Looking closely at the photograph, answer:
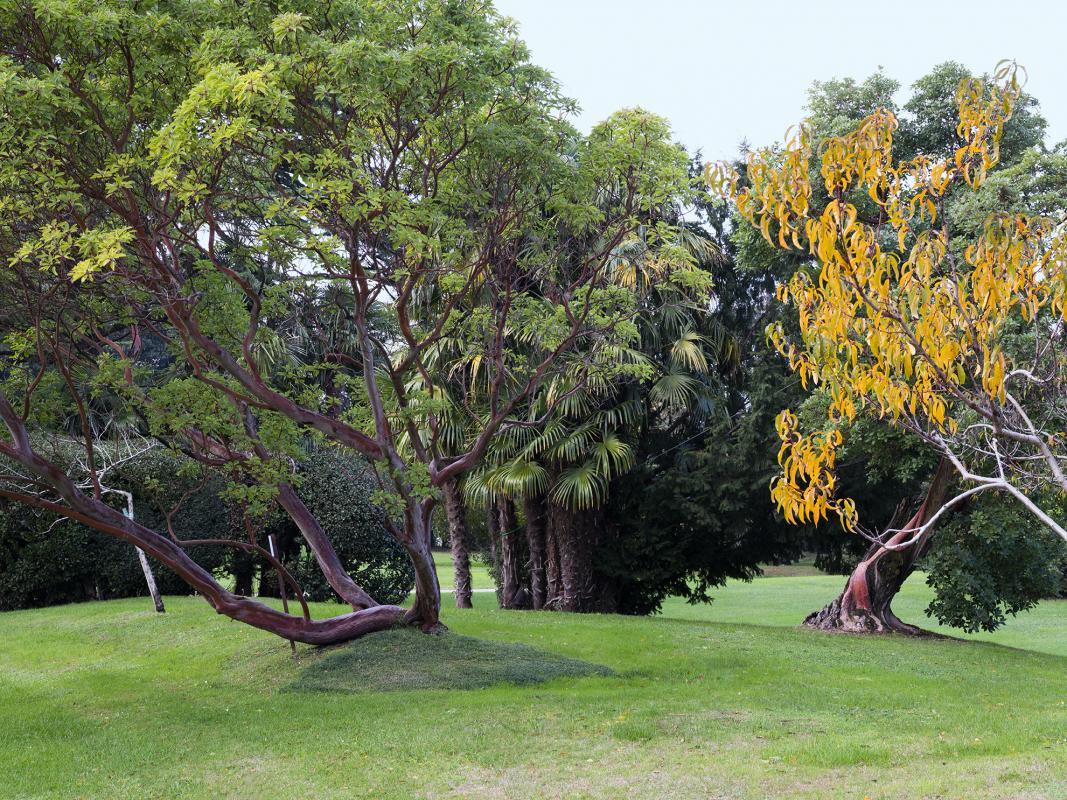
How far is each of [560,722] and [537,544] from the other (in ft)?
37.6

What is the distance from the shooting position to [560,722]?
28.2 feet

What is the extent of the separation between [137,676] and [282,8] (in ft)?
24.4

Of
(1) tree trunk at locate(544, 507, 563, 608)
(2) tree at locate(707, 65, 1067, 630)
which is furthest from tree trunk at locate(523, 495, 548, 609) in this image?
(2) tree at locate(707, 65, 1067, 630)

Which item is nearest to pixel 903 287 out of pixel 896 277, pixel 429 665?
pixel 896 277

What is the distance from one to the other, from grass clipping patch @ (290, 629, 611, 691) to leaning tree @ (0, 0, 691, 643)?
1.57 feet

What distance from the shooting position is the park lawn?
6809 millimetres

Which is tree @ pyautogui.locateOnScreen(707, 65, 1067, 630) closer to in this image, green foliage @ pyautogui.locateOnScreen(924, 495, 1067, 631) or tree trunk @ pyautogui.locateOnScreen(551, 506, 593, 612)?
green foliage @ pyautogui.locateOnScreen(924, 495, 1067, 631)

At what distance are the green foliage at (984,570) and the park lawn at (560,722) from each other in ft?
3.38

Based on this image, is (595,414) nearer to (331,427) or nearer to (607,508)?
(607,508)

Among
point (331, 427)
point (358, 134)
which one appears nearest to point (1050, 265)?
point (358, 134)

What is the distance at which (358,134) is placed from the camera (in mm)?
8805

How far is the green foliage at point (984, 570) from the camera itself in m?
15.3

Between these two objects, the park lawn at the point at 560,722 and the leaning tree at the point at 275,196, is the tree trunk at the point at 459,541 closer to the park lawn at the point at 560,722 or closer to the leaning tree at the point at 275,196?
the park lawn at the point at 560,722

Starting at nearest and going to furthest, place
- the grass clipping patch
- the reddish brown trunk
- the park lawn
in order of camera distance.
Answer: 1. the park lawn
2. the reddish brown trunk
3. the grass clipping patch
